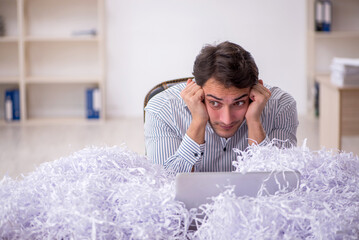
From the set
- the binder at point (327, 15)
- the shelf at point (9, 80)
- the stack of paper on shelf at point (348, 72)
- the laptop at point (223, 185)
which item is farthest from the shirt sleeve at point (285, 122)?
the shelf at point (9, 80)

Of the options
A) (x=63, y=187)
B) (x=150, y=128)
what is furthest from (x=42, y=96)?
(x=63, y=187)

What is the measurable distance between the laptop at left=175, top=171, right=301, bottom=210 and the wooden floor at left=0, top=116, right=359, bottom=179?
290 cm

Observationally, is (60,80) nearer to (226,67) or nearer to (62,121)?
(62,121)

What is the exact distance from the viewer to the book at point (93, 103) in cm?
582

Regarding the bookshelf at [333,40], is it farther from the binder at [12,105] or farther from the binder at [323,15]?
the binder at [12,105]

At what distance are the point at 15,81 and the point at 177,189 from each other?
16.3 feet

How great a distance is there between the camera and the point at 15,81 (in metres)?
5.75

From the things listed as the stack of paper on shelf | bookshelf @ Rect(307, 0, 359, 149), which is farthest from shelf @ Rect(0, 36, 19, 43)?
the stack of paper on shelf

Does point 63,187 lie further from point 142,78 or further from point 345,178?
point 142,78

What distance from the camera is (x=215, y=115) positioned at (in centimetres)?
177

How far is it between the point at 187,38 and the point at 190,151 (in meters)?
4.32

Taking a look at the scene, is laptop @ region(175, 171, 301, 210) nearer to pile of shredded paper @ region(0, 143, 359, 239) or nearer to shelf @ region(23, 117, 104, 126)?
pile of shredded paper @ region(0, 143, 359, 239)

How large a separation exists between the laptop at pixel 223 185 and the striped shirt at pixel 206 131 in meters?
0.72

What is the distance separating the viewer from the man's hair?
169 cm
